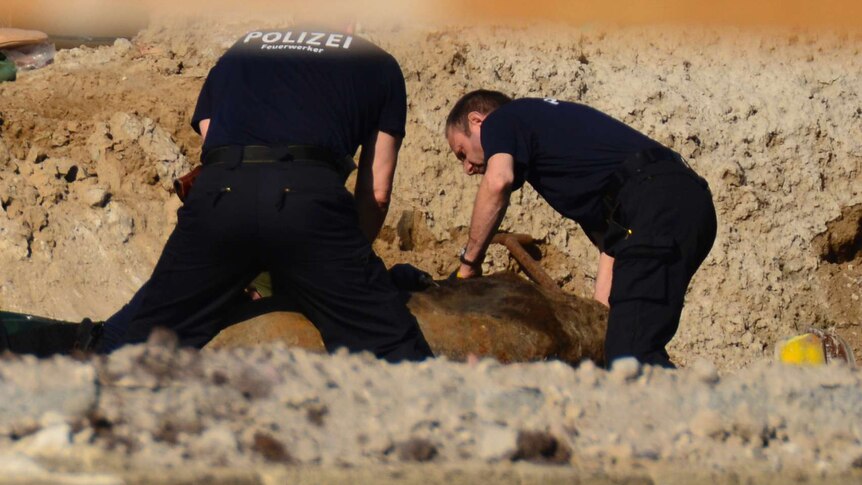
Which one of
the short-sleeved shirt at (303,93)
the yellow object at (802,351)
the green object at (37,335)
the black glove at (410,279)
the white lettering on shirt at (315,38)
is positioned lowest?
the yellow object at (802,351)

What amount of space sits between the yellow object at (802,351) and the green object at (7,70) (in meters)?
4.61

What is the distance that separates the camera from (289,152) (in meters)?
4.38

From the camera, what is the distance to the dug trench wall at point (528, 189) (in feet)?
22.5

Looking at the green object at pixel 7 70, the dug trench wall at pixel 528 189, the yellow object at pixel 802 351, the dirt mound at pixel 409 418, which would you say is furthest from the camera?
the green object at pixel 7 70

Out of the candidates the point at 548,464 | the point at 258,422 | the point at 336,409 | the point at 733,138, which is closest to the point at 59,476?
the point at 258,422

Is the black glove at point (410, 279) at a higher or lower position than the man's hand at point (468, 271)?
higher

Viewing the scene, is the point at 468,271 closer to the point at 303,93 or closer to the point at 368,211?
the point at 368,211

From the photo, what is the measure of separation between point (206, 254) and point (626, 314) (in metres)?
1.59

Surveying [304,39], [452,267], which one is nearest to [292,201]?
[304,39]

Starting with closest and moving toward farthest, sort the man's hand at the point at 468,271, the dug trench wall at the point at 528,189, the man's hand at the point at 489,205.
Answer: the man's hand at the point at 489,205 < the man's hand at the point at 468,271 < the dug trench wall at the point at 528,189

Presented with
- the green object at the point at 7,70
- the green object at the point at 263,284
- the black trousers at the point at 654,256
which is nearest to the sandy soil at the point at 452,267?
the green object at the point at 7,70

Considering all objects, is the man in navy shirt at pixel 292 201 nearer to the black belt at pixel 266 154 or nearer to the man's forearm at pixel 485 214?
the black belt at pixel 266 154

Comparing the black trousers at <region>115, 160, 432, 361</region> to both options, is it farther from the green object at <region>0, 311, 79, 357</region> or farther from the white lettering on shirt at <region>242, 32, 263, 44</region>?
the green object at <region>0, 311, 79, 357</region>

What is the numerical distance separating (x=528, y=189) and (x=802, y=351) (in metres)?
2.33
